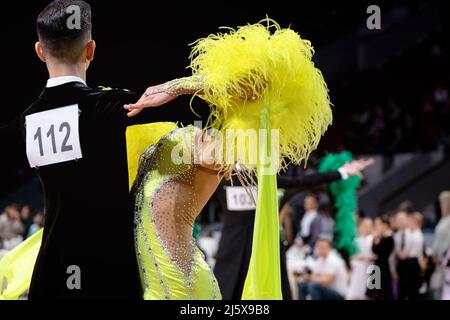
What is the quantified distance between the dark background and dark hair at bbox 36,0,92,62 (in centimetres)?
228

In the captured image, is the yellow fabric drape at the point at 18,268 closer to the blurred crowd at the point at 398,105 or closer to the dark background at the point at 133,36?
the dark background at the point at 133,36

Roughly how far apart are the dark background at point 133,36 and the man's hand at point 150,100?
2.47m

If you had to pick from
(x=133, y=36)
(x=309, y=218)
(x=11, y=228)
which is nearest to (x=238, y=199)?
(x=133, y=36)

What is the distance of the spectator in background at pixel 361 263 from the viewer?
27.5 feet

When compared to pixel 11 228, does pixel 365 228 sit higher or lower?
lower

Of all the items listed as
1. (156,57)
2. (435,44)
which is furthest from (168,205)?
(435,44)

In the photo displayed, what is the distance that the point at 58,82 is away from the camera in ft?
8.91

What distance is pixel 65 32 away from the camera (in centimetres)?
268

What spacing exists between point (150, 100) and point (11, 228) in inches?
328

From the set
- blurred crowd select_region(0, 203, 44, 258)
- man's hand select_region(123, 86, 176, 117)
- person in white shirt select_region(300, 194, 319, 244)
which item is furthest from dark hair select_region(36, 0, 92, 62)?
person in white shirt select_region(300, 194, 319, 244)

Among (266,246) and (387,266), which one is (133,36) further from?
(266,246)

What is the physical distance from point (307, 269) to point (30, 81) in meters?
3.64

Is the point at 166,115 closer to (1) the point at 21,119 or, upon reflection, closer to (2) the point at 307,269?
(1) the point at 21,119

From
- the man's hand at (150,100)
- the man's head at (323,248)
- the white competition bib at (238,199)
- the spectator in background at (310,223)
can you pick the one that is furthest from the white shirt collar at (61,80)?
the spectator in background at (310,223)
